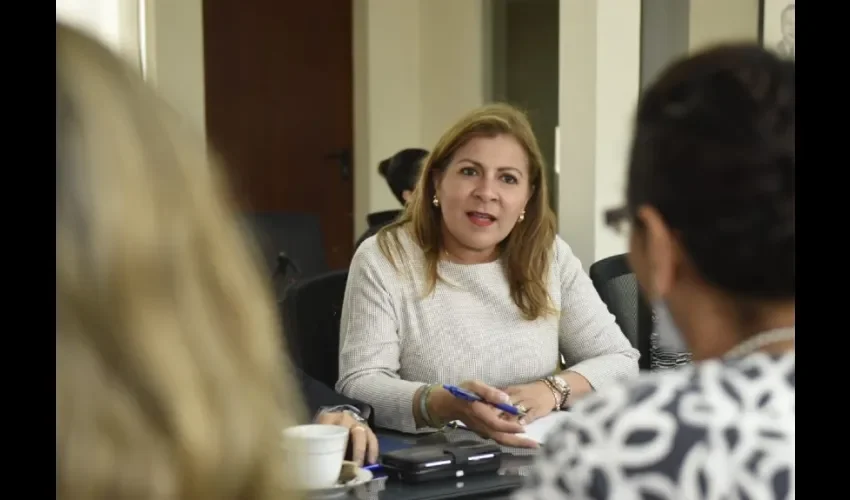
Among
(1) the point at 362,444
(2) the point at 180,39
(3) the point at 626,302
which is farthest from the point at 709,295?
(2) the point at 180,39

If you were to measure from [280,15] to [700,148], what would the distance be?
4.47 metres

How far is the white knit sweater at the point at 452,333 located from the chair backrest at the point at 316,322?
0.30 ft

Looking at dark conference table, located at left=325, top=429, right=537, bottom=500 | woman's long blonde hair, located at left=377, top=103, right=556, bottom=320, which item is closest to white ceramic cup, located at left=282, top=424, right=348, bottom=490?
dark conference table, located at left=325, top=429, right=537, bottom=500

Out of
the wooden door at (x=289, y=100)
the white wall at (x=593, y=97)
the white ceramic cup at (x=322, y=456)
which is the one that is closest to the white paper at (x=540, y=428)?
the white ceramic cup at (x=322, y=456)

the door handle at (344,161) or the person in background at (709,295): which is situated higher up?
the door handle at (344,161)

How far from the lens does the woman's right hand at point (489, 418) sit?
5.50 feet

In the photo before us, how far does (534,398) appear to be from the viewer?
2.01 meters

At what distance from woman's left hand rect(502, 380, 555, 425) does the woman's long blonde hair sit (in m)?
0.24

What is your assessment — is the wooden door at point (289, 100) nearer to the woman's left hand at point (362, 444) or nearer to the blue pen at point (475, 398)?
the blue pen at point (475, 398)

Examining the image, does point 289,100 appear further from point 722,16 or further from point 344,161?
point 722,16

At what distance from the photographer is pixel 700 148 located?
894 mm

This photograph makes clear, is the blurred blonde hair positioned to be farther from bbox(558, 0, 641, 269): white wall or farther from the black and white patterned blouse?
bbox(558, 0, 641, 269): white wall
